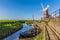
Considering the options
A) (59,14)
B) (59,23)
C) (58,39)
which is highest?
(59,14)

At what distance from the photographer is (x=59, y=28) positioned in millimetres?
8914

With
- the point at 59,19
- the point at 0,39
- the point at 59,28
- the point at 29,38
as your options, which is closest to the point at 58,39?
the point at 59,28

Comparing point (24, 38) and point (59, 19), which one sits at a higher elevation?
point (59, 19)

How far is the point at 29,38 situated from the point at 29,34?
1.17m

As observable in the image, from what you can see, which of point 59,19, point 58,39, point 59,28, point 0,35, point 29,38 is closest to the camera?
point 58,39

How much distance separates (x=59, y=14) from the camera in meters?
10.0

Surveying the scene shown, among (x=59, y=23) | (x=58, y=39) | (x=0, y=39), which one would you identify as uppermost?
(x=59, y=23)

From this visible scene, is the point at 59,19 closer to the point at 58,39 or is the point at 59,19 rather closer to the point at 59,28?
the point at 59,28

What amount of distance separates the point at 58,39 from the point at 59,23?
2827mm

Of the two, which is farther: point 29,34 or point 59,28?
point 29,34

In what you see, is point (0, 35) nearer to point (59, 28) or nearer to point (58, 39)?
point (59, 28)

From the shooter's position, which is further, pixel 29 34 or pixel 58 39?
pixel 29 34

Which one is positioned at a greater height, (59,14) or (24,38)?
(59,14)

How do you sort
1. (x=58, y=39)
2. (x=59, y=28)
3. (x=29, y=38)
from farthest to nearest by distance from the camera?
(x=29, y=38), (x=59, y=28), (x=58, y=39)
